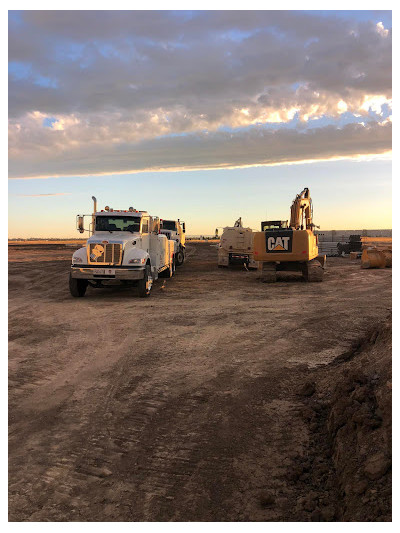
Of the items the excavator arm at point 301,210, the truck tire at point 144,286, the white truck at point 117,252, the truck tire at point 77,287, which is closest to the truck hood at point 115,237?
the white truck at point 117,252

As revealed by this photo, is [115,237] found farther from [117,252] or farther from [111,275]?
[111,275]

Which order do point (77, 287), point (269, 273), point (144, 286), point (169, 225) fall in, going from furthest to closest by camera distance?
point (169, 225), point (269, 273), point (77, 287), point (144, 286)

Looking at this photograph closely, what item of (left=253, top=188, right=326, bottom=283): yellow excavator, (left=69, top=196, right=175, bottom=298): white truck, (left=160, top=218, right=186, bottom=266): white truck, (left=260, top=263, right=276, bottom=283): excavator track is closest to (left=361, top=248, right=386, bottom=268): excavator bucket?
(left=253, top=188, right=326, bottom=283): yellow excavator

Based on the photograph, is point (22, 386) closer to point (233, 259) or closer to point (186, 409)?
point (186, 409)

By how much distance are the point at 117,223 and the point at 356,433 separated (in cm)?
1273

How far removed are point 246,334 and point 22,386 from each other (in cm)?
469

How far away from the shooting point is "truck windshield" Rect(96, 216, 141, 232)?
1598cm

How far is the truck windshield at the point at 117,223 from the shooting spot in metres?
16.0

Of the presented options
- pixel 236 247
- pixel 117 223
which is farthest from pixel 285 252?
pixel 117 223

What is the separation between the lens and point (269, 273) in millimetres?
19328

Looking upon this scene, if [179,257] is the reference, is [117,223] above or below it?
above

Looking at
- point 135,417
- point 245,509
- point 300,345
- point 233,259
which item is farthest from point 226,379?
point 233,259

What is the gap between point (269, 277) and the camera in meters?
19.3

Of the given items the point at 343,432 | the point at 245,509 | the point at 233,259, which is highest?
the point at 233,259
